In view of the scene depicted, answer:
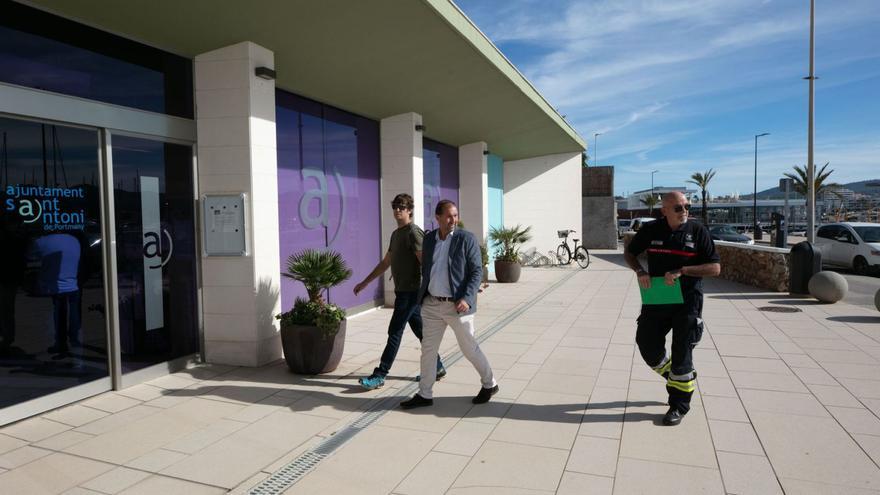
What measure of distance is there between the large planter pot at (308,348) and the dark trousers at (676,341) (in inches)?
116

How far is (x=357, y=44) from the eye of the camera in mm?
6582

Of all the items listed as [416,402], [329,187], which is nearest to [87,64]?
[329,187]

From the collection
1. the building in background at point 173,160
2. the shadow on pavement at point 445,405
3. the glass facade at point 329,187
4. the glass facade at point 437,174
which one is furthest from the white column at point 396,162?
the shadow on pavement at point 445,405

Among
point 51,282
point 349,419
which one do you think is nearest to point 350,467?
point 349,419

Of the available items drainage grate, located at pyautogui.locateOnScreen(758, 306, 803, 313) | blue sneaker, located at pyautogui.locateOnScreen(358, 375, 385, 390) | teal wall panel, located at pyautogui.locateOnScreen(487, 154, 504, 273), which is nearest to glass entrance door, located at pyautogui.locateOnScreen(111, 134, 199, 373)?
blue sneaker, located at pyautogui.locateOnScreen(358, 375, 385, 390)

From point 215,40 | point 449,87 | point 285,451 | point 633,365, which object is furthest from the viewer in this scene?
point 449,87

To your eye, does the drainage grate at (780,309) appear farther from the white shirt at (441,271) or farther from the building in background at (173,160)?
the white shirt at (441,271)

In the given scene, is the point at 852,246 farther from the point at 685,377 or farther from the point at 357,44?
the point at 357,44

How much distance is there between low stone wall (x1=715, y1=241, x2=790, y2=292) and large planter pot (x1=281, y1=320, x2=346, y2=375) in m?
9.81

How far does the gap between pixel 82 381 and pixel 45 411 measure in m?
0.39

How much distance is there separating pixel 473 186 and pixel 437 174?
66.9 inches

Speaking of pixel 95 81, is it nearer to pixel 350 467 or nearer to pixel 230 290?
pixel 230 290

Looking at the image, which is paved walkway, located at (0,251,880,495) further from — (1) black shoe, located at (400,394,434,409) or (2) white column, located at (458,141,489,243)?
(2) white column, located at (458,141,489,243)

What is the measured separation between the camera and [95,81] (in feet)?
16.4
